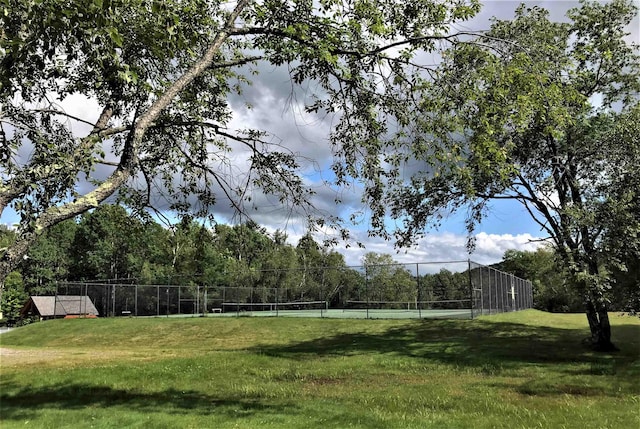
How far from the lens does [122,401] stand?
31.5 ft

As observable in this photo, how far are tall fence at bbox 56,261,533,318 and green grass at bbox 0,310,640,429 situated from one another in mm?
4308

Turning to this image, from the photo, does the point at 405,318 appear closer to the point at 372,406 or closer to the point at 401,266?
the point at 401,266

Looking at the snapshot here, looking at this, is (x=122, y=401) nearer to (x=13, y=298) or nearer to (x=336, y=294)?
(x=336, y=294)

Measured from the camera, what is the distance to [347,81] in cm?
701

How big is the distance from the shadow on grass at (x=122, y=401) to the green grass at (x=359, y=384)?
26mm

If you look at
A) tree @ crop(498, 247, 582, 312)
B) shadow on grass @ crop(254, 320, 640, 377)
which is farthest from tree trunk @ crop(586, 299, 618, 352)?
tree @ crop(498, 247, 582, 312)

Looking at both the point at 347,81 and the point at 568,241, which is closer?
the point at 347,81

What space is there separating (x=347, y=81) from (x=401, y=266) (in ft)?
63.2

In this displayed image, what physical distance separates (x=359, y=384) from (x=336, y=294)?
19419mm

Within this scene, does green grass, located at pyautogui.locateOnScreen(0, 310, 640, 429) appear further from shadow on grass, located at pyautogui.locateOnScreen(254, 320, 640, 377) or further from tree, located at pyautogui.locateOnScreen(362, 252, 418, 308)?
tree, located at pyautogui.locateOnScreen(362, 252, 418, 308)

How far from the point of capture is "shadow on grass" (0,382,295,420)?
8.47m

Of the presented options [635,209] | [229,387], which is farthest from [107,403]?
[635,209]

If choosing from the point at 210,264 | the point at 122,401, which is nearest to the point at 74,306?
the point at 210,264

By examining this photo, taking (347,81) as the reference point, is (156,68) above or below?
above
